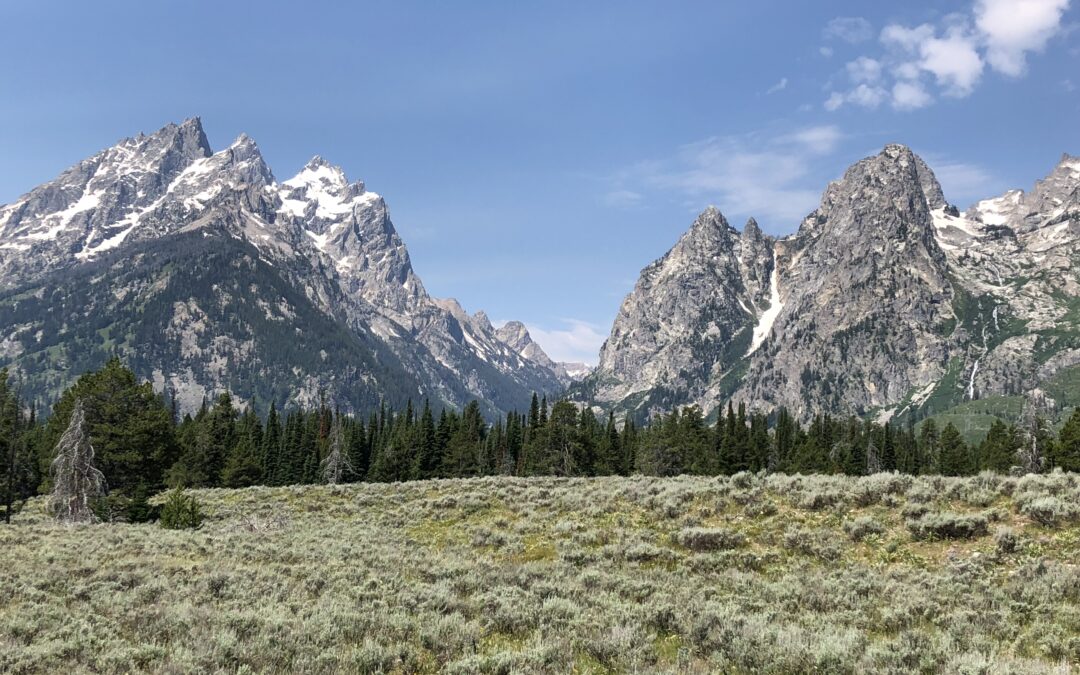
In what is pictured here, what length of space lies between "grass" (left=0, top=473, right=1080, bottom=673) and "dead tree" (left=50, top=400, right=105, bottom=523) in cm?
985

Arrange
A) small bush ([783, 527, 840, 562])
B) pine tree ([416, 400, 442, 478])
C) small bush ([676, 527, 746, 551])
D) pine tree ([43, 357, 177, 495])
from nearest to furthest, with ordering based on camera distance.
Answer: small bush ([783, 527, 840, 562])
small bush ([676, 527, 746, 551])
pine tree ([43, 357, 177, 495])
pine tree ([416, 400, 442, 478])

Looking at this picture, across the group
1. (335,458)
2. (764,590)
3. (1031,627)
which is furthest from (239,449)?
(1031,627)

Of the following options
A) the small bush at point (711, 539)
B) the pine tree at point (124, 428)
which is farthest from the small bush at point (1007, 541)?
the pine tree at point (124, 428)

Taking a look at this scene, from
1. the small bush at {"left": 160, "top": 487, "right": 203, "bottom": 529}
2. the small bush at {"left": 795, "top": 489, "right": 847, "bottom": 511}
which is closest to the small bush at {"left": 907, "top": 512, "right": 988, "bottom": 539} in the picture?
the small bush at {"left": 795, "top": 489, "right": 847, "bottom": 511}

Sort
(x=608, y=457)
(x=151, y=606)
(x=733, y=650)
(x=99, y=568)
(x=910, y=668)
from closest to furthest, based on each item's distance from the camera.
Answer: (x=910, y=668) → (x=733, y=650) → (x=151, y=606) → (x=99, y=568) → (x=608, y=457)

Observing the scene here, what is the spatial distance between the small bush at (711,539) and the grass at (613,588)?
0.07 m

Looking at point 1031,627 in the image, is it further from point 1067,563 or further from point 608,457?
point 608,457

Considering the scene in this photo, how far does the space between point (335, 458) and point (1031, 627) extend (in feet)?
248

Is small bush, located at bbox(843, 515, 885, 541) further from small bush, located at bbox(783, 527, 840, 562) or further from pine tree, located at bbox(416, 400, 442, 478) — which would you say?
pine tree, located at bbox(416, 400, 442, 478)

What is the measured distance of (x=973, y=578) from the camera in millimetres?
15469

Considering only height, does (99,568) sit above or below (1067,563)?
below

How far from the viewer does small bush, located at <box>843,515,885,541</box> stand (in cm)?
1991

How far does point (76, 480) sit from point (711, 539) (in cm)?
3764

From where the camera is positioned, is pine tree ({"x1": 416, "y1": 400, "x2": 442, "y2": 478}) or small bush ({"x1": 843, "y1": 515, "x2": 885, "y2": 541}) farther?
pine tree ({"x1": 416, "y1": 400, "x2": 442, "y2": 478})
